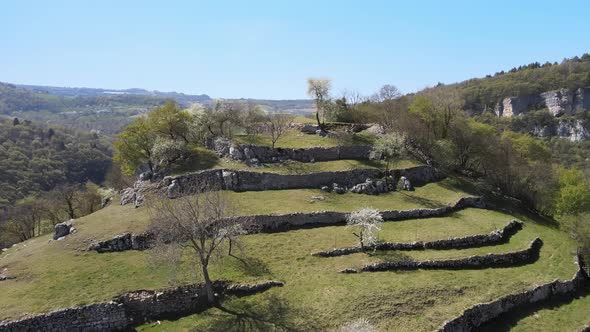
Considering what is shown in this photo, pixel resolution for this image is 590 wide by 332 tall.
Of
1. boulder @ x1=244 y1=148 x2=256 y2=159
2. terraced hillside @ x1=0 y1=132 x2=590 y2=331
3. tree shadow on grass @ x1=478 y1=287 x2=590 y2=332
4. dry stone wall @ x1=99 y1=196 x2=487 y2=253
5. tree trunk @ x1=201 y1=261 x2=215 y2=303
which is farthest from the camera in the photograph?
boulder @ x1=244 y1=148 x2=256 y2=159

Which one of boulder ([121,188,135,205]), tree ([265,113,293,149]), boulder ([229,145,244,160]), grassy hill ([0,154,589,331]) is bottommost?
grassy hill ([0,154,589,331])

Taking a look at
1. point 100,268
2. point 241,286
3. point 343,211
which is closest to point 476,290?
point 343,211

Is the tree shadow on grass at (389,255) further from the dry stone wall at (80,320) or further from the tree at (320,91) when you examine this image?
the tree at (320,91)

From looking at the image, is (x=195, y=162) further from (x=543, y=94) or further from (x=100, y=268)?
(x=543, y=94)

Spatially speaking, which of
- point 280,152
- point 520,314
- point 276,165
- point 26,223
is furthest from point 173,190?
point 520,314

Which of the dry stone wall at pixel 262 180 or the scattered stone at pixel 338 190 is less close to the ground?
the dry stone wall at pixel 262 180

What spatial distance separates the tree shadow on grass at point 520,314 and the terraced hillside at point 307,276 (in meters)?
0.20

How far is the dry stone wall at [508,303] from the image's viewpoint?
2561cm

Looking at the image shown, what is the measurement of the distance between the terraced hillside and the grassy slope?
80mm

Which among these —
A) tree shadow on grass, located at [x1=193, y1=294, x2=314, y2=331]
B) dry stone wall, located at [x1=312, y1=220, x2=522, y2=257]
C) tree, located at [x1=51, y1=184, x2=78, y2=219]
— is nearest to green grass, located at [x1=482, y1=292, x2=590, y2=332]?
dry stone wall, located at [x1=312, y1=220, x2=522, y2=257]

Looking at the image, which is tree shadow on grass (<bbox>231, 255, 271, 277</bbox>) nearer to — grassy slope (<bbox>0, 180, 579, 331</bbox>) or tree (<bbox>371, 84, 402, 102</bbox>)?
grassy slope (<bbox>0, 180, 579, 331</bbox>)

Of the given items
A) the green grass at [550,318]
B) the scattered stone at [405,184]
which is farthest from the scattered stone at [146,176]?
the green grass at [550,318]

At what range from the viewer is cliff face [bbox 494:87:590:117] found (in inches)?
6545

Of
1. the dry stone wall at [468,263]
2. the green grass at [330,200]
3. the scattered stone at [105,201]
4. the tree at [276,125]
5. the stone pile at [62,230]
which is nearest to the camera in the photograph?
the dry stone wall at [468,263]
